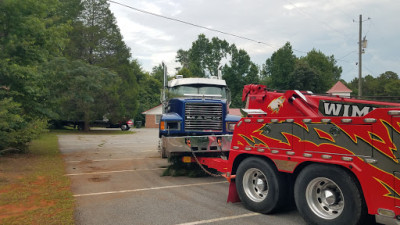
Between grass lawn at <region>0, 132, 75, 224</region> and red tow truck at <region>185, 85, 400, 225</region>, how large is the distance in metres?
3.22

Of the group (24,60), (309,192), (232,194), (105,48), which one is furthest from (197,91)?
(105,48)

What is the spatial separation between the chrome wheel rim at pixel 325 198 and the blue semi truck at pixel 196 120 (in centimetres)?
433

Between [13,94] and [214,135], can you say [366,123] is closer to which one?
[214,135]

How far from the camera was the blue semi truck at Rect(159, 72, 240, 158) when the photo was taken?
8.82m

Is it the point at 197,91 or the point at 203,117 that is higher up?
the point at 197,91

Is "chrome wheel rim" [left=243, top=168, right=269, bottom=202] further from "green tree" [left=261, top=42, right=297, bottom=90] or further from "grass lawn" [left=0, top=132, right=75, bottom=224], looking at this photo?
"green tree" [left=261, top=42, right=297, bottom=90]

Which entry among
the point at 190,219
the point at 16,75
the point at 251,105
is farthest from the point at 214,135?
the point at 16,75

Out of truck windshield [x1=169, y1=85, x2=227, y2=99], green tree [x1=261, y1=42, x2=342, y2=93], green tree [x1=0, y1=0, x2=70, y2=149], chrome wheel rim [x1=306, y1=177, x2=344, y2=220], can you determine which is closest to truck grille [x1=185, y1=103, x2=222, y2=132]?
truck windshield [x1=169, y1=85, x2=227, y2=99]

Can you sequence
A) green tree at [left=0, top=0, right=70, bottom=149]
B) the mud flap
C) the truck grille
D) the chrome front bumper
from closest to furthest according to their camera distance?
the mud flap, the chrome front bumper, the truck grille, green tree at [left=0, top=0, right=70, bottom=149]

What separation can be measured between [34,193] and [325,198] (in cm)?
617

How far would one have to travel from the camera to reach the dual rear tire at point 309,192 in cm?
421

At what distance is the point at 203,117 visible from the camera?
31.6 feet

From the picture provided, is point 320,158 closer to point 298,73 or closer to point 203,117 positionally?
point 203,117

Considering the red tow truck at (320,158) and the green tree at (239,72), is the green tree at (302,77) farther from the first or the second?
the red tow truck at (320,158)
